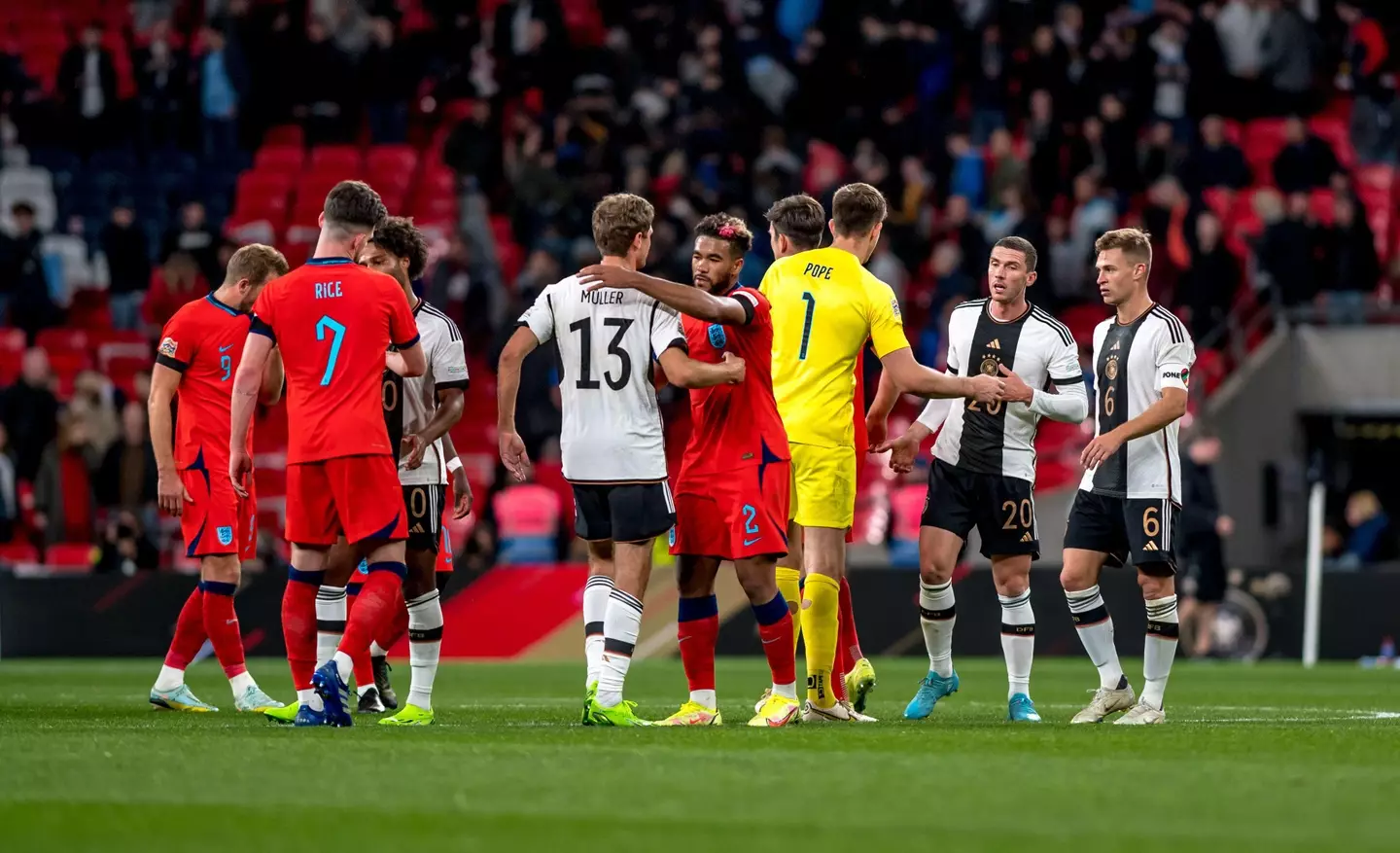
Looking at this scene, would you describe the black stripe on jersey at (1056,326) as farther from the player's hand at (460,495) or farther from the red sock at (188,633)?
the red sock at (188,633)

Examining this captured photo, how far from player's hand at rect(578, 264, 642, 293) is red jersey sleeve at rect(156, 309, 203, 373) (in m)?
2.71

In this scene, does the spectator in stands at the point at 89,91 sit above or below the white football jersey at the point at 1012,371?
above

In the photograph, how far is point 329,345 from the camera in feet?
27.8

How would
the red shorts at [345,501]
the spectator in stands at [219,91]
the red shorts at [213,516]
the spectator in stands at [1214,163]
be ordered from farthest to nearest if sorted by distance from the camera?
the spectator in stands at [219,91]
the spectator in stands at [1214,163]
the red shorts at [213,516]
the red shorts at [345,501]

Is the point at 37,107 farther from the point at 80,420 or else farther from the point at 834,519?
the point at 834,519

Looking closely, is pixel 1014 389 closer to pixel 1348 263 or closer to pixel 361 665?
pixel 361 665

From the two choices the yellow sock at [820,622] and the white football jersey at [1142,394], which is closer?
the yellow sock at [820,622]

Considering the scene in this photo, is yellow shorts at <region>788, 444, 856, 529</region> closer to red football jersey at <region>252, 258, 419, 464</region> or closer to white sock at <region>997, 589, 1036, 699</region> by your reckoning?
white sock at <region>997, 589, 1036, 699</region>

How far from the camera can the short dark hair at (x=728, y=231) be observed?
9086mm

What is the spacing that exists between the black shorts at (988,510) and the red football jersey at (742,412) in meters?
1.23

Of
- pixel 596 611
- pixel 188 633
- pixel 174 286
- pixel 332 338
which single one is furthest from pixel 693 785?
pixel 174 286

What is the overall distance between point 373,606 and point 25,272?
1571 cm

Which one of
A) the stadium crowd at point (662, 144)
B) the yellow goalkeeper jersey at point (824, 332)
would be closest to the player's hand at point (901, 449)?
the yellow goalkeeper jersey at point (824, 332)

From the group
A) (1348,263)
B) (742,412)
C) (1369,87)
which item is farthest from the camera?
(1369,87)
